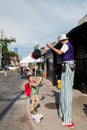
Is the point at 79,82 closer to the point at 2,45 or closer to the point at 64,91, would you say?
the point at 64,91

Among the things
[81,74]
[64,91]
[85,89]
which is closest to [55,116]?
[64,91]

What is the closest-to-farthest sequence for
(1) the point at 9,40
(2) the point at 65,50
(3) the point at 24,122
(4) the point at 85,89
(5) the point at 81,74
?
(2) the point at 65,50
(3) the point at 24,122
(4) the point at 85,89
(5) the point at 81,74
(1) the point at 9,40

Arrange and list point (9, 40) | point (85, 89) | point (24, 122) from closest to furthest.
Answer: point (24, 122) → point (85, 89) → point (9, 40)

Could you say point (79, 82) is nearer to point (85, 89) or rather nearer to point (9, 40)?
point (85, 89)

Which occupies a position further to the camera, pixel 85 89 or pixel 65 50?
pixel 85 89

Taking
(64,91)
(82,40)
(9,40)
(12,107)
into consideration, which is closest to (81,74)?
(82,40)

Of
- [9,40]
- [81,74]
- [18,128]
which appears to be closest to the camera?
[18,128]

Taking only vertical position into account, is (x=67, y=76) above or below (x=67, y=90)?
above

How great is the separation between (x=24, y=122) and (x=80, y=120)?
164 centimetres

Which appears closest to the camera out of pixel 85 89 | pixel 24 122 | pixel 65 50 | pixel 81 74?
pixel 65 50

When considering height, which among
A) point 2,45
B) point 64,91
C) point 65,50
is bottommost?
point 64,91

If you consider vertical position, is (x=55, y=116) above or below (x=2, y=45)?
below

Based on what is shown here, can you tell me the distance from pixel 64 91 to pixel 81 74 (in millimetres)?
7475

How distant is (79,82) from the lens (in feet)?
46.8
